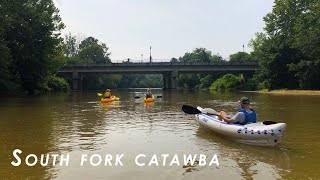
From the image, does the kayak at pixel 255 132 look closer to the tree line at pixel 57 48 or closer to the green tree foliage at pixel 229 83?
the tree line at pixel 57 48

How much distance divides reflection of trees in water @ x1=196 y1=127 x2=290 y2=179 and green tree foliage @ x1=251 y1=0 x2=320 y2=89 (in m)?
48.9

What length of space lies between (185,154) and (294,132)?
19.6 ft

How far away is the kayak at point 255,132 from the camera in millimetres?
10693

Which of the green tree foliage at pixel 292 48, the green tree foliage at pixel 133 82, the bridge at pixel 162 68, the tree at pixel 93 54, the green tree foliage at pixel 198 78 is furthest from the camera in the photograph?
the green tree foliage at pixel 133 82

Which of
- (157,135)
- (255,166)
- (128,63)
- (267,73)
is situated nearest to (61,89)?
(128,63)

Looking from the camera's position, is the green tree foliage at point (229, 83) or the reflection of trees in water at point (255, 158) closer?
the reflection of trees in water at point (255, 158)

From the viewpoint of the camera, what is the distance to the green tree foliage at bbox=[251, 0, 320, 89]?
57.0m

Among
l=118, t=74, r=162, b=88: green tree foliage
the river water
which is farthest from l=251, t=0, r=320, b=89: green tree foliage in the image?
l=118, t=74, r=162, b=88: green tree foliage

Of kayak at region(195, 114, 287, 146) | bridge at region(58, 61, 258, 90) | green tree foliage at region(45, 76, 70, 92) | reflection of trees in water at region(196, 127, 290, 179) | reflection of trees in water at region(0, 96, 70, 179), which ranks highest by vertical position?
bridge at region(58, 61, 258, 90)

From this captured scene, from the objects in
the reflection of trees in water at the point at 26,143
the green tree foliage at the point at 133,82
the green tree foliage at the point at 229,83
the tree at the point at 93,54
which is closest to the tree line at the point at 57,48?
the green tree foliage at the point at 229,83

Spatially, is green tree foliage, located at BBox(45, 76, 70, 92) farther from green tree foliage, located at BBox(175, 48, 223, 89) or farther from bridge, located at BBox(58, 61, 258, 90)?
green tree foliage, located at BBox(175, 48, 223, 89)

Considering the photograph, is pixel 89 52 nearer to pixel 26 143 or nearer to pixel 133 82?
pixel 133 82

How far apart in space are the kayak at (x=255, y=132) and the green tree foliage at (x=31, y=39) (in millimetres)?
40694

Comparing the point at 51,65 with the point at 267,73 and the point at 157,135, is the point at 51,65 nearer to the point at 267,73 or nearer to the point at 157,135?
the point at 267,73
